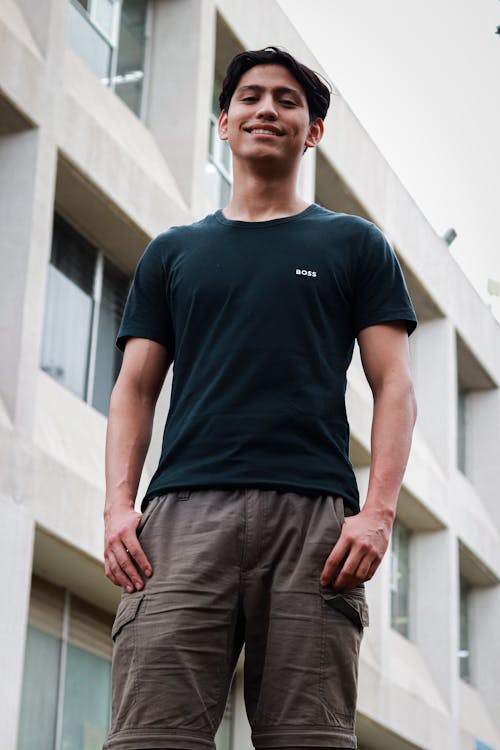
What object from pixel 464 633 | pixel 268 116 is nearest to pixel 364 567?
pixel 268 116

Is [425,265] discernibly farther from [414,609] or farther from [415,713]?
[415,713]

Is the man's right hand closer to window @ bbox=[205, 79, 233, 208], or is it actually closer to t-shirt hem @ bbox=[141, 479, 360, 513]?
t-shirt hem @ bbox=[141, 479, 360, 513]

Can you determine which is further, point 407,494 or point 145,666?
point 407,494

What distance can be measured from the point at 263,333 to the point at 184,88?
14.1 metres

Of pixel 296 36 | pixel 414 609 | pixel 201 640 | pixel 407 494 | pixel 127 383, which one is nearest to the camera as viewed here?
pixel 201 640

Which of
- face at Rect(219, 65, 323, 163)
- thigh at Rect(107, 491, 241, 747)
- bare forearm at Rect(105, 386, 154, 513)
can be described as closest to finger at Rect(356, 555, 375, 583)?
thigh at Rect(107, 491, 241, 747)

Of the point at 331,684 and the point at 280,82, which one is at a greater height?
the point at 280,82

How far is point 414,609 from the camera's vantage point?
24.4 metres

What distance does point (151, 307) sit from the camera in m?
3.75

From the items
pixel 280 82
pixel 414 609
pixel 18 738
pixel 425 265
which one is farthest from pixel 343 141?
pixel 280 82

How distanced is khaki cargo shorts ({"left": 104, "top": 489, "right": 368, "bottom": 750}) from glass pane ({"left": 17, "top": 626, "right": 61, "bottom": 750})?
10041 millimetres

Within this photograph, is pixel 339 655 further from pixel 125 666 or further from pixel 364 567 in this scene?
pixel 125 666

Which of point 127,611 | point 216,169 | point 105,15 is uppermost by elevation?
point 105,15

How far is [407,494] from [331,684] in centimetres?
1983
